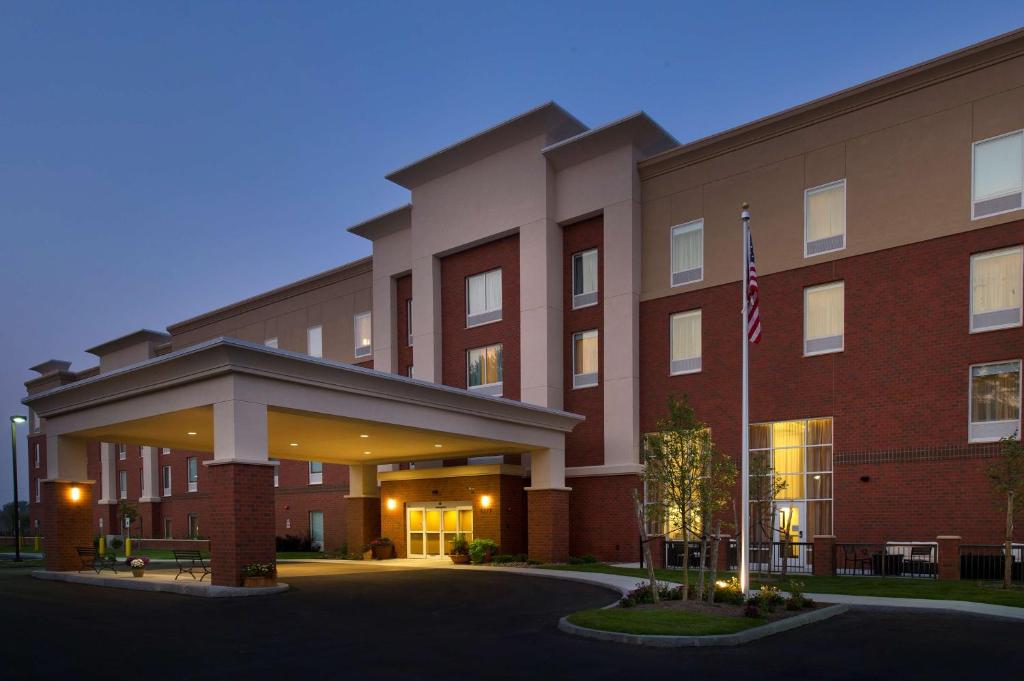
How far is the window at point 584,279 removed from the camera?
3216 cm

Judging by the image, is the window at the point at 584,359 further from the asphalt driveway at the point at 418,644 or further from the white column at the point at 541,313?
the asphalt driveway at the point at 418,644

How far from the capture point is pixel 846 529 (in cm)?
2505

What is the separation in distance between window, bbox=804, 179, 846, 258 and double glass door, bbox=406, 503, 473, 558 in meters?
16.6

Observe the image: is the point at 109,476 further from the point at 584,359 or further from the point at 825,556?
the point at 825,556

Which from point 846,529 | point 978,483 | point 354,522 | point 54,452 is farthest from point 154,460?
point 978,483

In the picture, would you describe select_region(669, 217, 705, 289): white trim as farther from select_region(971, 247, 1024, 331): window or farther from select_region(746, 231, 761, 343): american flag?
select_region(746, 231, 761, 343): american flag

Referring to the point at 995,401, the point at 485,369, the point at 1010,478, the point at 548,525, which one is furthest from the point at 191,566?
the point at 995,401

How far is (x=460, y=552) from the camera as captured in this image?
30000 millimetres

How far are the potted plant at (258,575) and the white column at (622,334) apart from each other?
14686 millimetres

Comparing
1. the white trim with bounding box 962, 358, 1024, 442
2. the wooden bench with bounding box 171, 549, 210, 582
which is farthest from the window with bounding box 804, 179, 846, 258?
the wooden bench with bounding box 171, 549, 210, 582

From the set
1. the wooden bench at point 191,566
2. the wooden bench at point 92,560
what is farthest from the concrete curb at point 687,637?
the wooden bench at point 92,560

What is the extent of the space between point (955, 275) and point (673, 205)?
33.0 feet

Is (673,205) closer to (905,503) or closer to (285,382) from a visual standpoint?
(905,503)

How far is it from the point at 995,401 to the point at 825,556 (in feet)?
22.1
